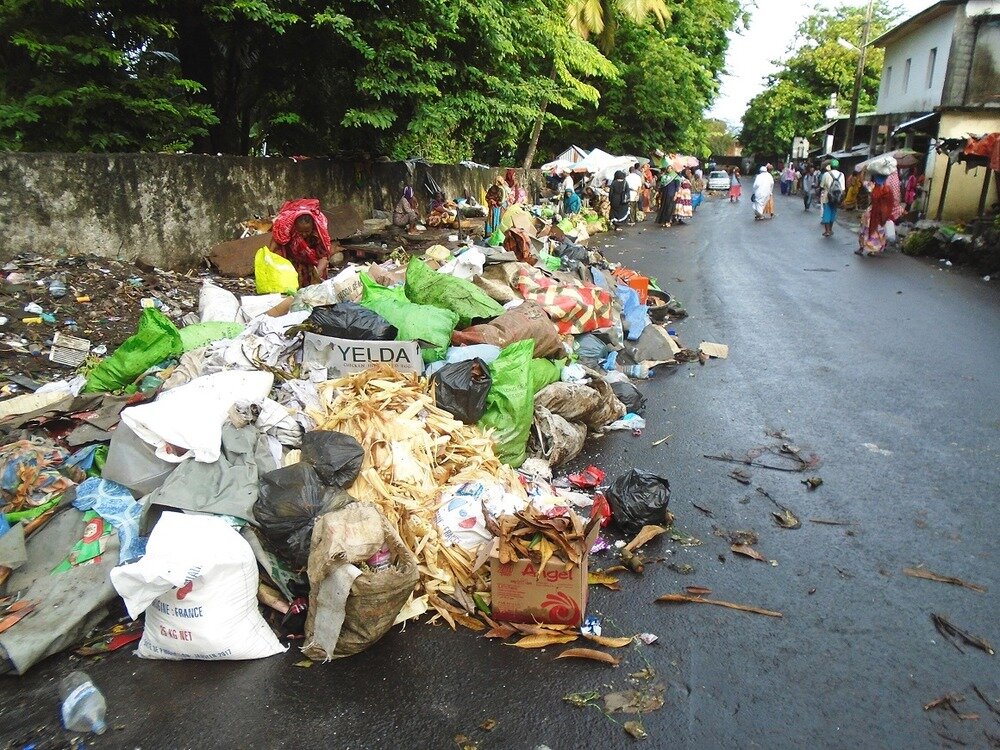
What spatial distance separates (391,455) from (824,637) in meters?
2.35

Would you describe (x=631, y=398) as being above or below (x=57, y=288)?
below

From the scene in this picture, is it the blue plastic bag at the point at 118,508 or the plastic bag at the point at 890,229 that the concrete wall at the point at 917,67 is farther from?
the blue plastic bag at the point at 118,508

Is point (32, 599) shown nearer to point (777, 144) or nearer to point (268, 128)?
point (268, 128)

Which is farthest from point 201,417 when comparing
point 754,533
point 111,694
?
point 754,533

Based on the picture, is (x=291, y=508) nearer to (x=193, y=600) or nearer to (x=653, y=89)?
(x=193, y=600)

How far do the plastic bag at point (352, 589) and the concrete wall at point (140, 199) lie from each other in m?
5.30

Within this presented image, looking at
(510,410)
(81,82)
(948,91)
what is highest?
(948,91)

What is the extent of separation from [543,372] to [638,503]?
1.69m

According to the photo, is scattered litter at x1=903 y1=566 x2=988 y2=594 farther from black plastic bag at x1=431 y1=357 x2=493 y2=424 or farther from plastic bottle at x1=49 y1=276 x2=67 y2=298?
plastic bottle at x1=49 y1=276 x2=67 y2=298

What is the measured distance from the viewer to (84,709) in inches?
108

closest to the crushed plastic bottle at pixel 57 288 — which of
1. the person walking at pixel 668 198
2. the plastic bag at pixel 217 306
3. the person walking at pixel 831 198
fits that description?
the plastic bag at pixel 217 306

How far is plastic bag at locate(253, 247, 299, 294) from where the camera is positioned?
695 centimetres

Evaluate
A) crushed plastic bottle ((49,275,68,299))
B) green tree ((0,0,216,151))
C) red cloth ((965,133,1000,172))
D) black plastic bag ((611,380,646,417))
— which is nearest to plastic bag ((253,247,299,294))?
crushed plastic bottle ((49,275,68,299))

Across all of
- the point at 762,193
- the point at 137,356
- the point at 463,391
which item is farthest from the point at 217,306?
the point at 762,193
